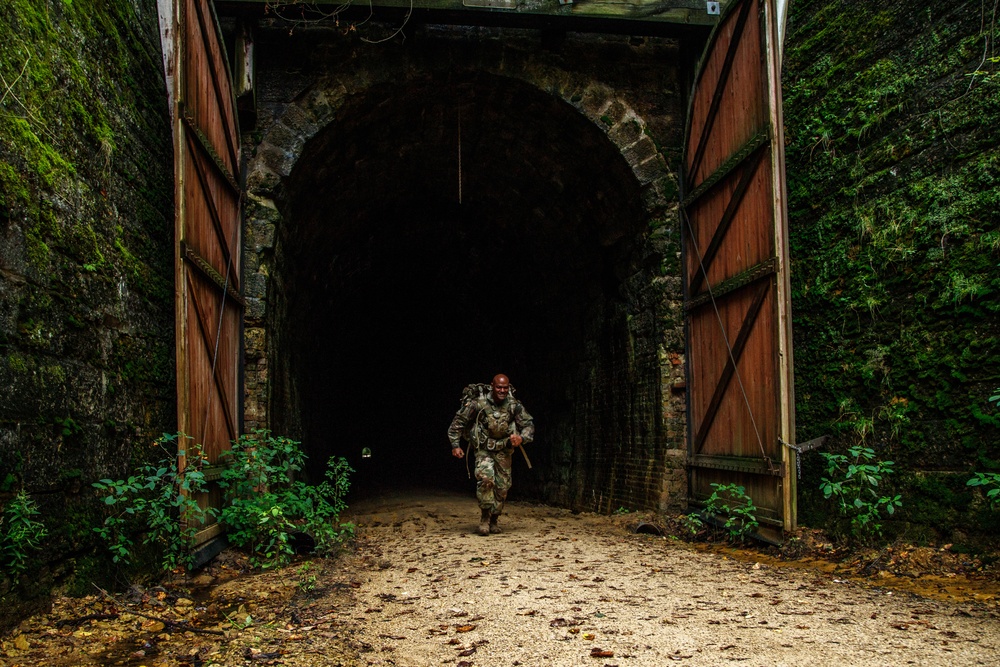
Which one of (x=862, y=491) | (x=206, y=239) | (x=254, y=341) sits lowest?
(x=862, y=491)

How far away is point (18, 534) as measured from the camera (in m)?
3.47

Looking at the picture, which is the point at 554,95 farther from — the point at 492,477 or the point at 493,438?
the point at 492,477

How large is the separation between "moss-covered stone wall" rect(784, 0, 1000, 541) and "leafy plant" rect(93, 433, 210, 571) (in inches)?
203

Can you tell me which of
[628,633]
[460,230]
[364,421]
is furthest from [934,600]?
[364,421]

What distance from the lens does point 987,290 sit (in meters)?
5.14

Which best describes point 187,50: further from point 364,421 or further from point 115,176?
point 364,421

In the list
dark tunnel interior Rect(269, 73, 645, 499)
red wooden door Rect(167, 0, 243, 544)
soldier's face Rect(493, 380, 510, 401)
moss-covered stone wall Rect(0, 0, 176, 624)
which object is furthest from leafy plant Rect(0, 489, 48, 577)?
soldier's face Rect(493, 380, 510, 401)

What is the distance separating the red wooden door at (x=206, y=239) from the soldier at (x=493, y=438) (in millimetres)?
2510

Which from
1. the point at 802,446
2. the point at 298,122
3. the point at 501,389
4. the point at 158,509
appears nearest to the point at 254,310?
the point at 298,122

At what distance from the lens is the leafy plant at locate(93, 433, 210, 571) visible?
14.7 feet

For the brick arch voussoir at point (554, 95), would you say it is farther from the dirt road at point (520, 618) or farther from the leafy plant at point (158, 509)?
the dirt road at point (520, 618)

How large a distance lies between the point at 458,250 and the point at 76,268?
9704 mm

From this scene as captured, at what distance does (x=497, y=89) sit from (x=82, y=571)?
6689 mm

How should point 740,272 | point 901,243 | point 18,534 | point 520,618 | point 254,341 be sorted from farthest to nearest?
point 254,341 → point 740,272 → point 901,243 → point 520,618 → point 18,534
